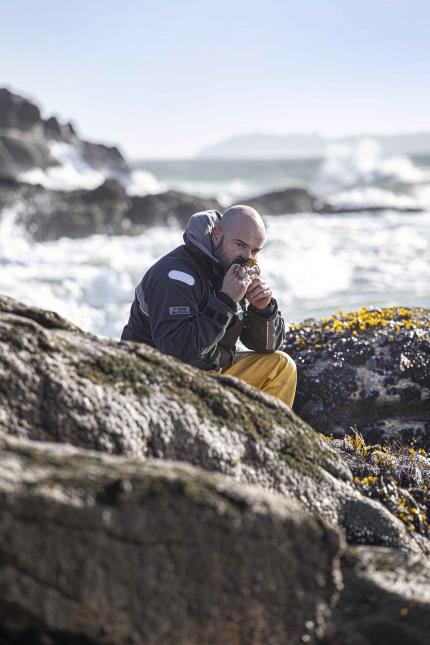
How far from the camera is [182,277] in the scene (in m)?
5.02

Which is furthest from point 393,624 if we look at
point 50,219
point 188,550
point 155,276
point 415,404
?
point 50,219

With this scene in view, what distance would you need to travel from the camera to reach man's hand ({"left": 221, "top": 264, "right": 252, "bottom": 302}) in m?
5.09

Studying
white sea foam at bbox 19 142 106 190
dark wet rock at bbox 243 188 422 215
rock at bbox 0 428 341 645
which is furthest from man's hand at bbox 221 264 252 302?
white sea foam at bbox 19 142 106 190

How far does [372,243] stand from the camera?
27.4m

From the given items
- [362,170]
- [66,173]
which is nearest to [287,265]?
[66,173]

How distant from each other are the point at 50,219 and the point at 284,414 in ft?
87.9

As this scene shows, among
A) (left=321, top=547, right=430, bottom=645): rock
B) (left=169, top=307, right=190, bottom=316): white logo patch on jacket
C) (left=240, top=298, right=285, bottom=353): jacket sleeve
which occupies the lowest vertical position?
(left=321, top=547, right=430, bottom=645): rock

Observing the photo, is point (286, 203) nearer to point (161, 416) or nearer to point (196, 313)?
point (196, 313)

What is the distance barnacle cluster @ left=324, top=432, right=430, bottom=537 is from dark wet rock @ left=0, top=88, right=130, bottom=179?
163 ft

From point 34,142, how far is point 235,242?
5835 centimetres

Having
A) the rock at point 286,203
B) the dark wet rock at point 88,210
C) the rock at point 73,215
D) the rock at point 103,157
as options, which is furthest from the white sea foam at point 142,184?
the rock at point 73,215

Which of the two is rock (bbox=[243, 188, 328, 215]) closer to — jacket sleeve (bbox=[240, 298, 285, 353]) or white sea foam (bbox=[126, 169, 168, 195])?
white sea foam (bbox=[126, 169, 168, 195])

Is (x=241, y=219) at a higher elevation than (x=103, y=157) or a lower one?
lower

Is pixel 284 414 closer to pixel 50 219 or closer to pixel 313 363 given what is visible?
pixel 313 363
